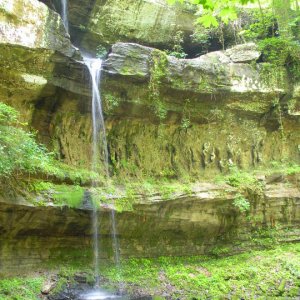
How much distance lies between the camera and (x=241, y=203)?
12312 mm

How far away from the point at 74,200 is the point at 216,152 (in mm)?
6122

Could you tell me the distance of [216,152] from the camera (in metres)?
13.9

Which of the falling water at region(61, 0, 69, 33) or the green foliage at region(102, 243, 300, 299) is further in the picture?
the falling water at region(61, 0, 69, 33)

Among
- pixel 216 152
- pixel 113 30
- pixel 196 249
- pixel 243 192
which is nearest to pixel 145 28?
pixel 113 30

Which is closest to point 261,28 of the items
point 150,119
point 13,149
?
point 150,119

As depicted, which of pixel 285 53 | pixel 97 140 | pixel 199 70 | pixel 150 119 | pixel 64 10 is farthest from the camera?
pixel 285 53

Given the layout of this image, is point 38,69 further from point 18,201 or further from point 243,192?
point 243,192

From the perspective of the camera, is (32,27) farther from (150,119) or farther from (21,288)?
(21,288)

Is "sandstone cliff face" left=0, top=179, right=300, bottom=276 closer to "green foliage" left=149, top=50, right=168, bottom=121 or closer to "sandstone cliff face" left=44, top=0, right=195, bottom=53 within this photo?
"green foliage" left=149, top=50, right=168, bottom=121

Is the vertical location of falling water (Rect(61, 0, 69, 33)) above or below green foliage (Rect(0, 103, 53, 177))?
above

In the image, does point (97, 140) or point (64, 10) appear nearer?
point (97, 140)

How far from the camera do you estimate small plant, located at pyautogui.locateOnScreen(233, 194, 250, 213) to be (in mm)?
12242

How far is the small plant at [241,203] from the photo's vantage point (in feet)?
40.2

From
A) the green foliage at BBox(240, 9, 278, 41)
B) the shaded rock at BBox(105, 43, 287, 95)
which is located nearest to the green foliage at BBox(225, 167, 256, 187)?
the shaded rock at BBox(105, 43, 287, 95)
